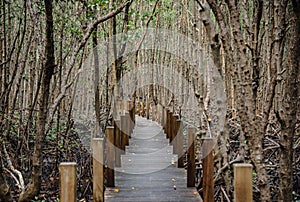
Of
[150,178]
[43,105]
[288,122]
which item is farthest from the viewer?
[150,178]

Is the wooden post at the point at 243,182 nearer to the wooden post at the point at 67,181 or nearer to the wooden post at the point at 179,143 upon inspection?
the wooden post at the point at 67,181

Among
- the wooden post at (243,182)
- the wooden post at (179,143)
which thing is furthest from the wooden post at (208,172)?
the wooden post at (179,143)

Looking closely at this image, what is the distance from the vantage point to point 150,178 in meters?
5.59

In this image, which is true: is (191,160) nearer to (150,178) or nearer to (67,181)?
(150,178)

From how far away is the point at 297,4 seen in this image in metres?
3.68

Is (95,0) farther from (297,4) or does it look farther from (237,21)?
(297,4)

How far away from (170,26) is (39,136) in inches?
540

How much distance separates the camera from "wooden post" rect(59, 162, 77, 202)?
114 inches

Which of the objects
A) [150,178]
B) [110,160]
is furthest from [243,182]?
[150,178]

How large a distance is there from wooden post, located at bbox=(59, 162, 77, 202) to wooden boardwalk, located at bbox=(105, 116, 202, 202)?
1690 mm

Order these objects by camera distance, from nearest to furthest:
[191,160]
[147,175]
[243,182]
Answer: [243,182], [191,160], [147,175]

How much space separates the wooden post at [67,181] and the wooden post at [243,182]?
114cm

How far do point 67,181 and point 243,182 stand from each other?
124 centimetres

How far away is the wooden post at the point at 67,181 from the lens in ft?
9.47
